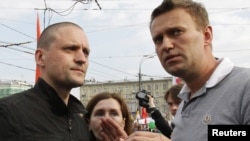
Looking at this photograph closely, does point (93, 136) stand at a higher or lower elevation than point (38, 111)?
lower

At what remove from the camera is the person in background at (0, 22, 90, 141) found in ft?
7.68

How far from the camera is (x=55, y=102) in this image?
8.45 ft

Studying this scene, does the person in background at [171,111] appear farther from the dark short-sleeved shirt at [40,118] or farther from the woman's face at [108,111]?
the dark short-sleeved shirt at [40,118]

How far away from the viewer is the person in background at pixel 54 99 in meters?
2.34

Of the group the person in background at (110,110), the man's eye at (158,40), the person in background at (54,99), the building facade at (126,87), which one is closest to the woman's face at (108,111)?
the person in background at (110,110)

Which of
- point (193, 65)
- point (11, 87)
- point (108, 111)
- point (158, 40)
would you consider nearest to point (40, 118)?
point (158, 40)

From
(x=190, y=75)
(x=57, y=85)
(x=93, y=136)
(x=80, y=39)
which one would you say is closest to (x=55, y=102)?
(x=57, y=85)

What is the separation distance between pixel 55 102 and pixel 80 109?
301 millimetres

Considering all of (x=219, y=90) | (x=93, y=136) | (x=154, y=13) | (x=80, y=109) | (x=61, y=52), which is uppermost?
(x=154, y=13)

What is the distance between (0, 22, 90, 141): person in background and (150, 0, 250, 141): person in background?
724mm

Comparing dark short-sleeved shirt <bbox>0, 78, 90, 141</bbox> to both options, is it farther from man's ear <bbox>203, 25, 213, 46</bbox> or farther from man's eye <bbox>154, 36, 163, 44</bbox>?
man's ear <bbox>203, 25, 213, 46</bbox>

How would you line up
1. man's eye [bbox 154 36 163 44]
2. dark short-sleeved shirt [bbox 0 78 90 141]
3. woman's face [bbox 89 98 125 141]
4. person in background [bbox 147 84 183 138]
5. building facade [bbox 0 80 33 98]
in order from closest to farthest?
1. man's eye [bbox 154 36 163 44]
2. dark short-sleeved shirt [bbox 0 78 90 141]
3. woman's face [bbox 89 98 125 141]
4. person in background [bbox 147 84 183 138]
5. building facade [bbox 0 80 33 98]

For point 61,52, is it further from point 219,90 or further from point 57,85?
point 219,90

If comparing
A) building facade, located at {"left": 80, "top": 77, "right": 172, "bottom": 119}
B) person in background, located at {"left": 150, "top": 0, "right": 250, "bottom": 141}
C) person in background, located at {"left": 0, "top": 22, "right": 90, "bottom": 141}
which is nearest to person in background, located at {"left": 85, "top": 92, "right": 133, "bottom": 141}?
person in background, located at {"left": 0, "top": 22, "right": 90, "bottom": 141}
